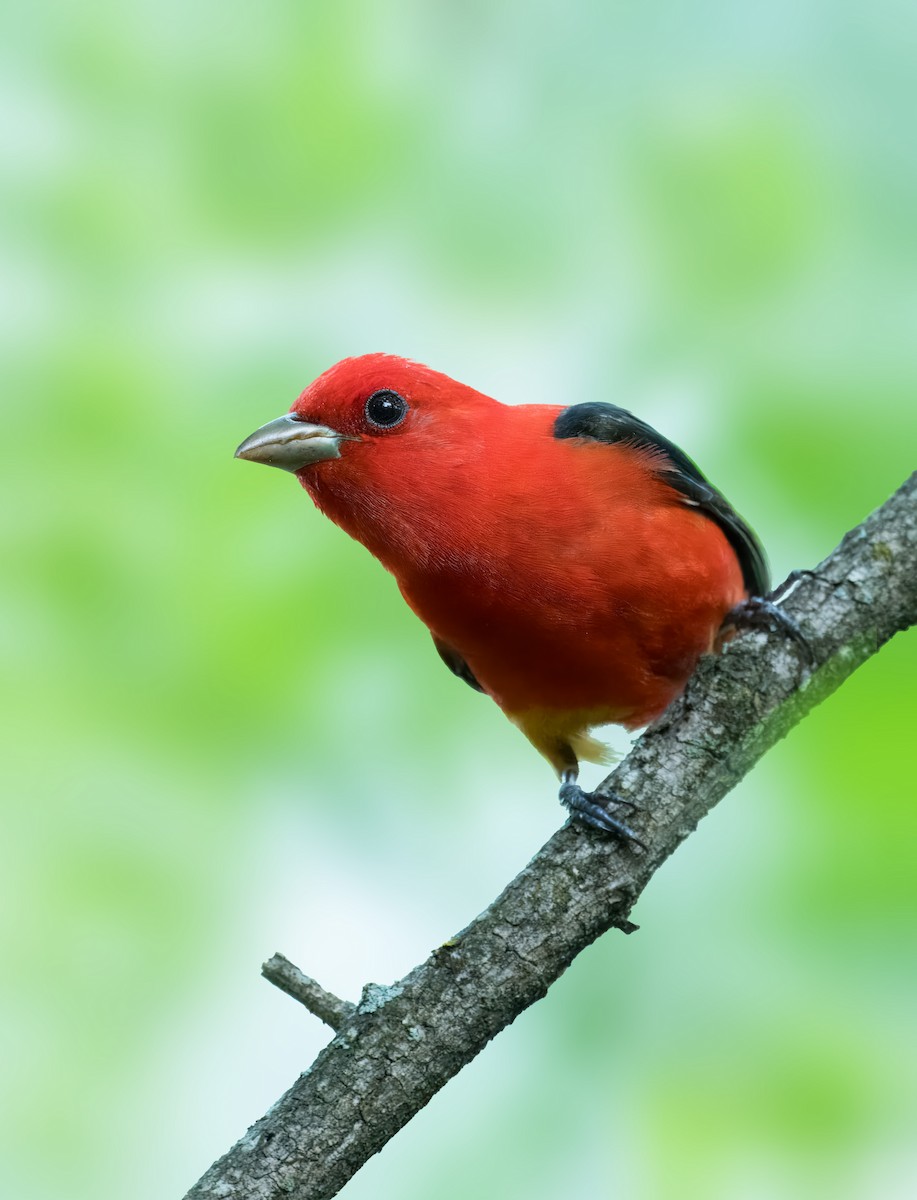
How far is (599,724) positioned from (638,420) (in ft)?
3.45

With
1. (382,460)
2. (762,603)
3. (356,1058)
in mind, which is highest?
(382,460)

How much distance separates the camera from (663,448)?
423cm

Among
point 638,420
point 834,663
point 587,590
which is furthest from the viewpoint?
point 638,420

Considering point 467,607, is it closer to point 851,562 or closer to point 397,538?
point 397,538

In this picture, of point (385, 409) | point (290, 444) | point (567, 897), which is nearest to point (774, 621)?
point (567, 897)

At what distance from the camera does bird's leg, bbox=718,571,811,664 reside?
10.8ft

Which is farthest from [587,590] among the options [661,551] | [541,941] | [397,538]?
[541,941]

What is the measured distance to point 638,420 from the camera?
4309 millimetres

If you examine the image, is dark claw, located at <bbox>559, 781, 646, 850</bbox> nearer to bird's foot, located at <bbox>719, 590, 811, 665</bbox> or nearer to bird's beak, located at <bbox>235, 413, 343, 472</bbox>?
bird's foot, located at <bbox>719, 590, 811, 665</bbox>

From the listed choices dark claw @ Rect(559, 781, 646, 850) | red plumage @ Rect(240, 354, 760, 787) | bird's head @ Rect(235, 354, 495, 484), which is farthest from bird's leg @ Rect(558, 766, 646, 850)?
bird's head @ Rect(235, 354, 495, 484)

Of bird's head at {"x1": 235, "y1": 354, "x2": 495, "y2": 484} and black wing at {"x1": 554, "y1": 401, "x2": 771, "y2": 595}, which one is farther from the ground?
black wing at {"x1": 554, "y1": 401, "x2": 771, "y2": 595}

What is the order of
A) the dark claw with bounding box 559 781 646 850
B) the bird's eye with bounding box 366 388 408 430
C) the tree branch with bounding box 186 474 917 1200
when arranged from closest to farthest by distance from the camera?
the tree branch with bounding box 186 474 917 1200 → the dark claw with bounding box 559 781 646 850 → the bird's eye with bounding box 366 388 408 430

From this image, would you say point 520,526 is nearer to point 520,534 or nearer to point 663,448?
point 520,534

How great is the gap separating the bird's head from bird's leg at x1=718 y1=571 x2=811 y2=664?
42.8 inches
